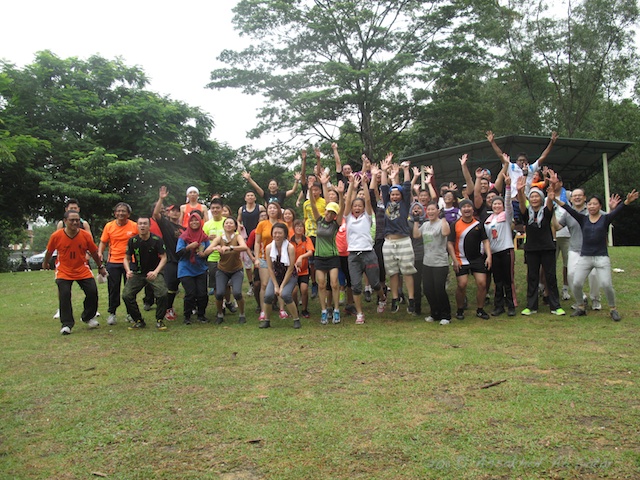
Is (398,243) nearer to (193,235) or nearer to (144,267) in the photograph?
(193,235)

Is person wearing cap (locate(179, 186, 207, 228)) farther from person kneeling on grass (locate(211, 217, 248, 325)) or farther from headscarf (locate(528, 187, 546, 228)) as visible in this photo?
headscarf (locate(528, 187, 546, 228))

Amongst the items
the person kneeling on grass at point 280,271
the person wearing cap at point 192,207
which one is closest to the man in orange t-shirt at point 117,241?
the person wearing cap at point 192,207

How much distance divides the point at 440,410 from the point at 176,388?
2.53 m

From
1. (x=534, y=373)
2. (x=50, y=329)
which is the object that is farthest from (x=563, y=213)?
(x=50, y=329)

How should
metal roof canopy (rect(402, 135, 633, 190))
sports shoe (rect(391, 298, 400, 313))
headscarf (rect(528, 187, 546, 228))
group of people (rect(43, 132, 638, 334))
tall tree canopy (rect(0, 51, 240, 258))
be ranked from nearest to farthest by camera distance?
group of people (rect(43, 132, 638, 334)), headscarf (rect(528, 187, 546, 228)), sports shoe (rect(391, 298, 400, 313)), metal roof canopy (rect(402, 135, 633, 190)), tall tree canopy (rect(0, 51, 240, 258))

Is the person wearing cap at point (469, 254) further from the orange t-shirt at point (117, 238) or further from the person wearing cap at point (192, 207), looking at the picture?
the orange t-shirt at point (117, 238)

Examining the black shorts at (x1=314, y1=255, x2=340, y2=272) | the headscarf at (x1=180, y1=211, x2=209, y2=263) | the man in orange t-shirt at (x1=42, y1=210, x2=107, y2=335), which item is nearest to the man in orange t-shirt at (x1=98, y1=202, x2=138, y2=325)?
the man in orange t-shirt at (x1=42, y1=210, x2=107, y2=335)

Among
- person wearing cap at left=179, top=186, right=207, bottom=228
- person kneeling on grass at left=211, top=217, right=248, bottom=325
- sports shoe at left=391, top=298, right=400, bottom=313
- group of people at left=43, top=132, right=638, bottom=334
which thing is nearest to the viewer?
group of people at left=43, top=132, right=638, bottom=334

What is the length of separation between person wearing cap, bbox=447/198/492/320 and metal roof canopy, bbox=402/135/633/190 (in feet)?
33.4

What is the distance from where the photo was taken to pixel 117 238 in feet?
26.9

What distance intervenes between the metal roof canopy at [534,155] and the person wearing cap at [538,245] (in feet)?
31.8

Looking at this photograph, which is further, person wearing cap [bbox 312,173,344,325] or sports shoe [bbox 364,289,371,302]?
sports shoe [bbox 364,289,371,302]

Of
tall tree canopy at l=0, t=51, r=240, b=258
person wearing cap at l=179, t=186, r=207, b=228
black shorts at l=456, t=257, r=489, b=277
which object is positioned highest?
tall tree canopy at l=0, t=51, r=240, b=258

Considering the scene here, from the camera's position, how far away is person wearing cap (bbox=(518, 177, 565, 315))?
25.8 feet
